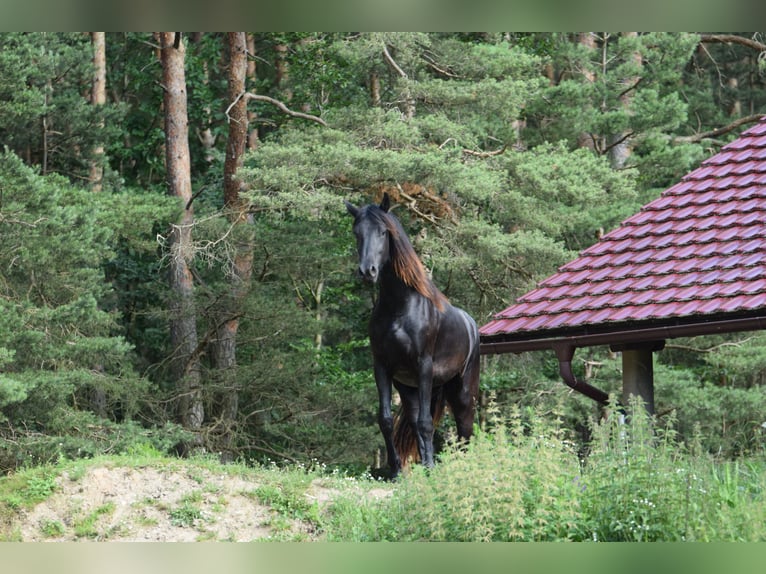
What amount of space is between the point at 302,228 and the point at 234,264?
255cm

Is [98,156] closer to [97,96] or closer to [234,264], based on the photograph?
[97,96]

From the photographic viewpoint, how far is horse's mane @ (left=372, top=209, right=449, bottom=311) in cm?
805

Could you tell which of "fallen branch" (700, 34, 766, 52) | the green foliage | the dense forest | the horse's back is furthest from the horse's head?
"fallen branch" (700, 34, 766, 52)

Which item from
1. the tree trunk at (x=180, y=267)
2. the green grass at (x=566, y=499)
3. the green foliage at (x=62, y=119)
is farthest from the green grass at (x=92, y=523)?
the green foliage at (x=62, y=119)

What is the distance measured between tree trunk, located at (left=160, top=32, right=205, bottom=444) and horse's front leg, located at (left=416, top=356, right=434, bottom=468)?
10574mm

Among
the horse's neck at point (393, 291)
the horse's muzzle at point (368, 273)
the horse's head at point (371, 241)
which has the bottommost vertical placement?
the horse's neck at point (393, 291)

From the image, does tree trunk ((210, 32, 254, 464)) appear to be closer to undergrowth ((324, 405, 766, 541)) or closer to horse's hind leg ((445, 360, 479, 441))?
horse's hind leg ((445, 360, 479, 441))

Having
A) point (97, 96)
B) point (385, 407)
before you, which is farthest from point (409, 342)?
point (97, 96)

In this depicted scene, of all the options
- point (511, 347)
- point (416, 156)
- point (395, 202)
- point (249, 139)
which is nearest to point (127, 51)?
point (249, 139)

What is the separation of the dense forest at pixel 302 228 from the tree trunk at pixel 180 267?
2.1 inches

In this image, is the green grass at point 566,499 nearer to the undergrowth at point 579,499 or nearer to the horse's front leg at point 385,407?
the undergrowth at point 579,499

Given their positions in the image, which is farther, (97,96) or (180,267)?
(97,96)

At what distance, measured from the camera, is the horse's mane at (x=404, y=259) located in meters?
8.05

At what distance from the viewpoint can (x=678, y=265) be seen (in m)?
9.12
